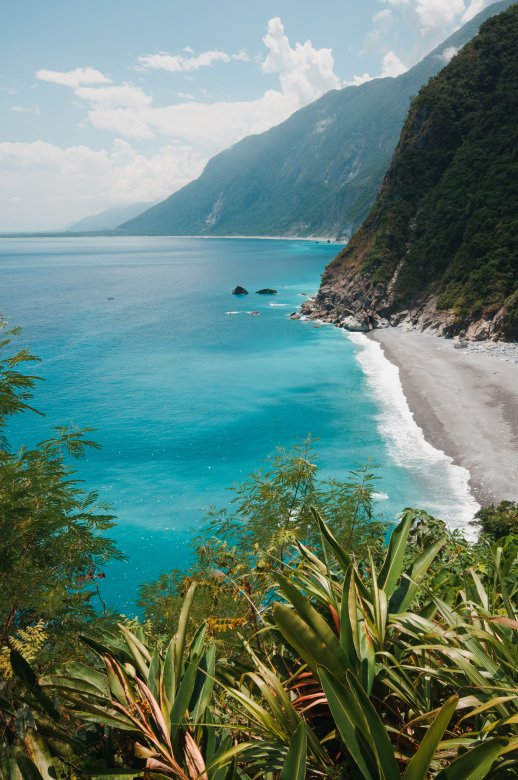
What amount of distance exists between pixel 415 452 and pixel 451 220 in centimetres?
4464

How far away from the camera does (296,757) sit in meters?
2.57

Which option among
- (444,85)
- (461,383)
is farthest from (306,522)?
(444,85)

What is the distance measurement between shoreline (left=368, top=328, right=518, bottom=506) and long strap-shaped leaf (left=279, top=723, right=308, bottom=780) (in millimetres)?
24481

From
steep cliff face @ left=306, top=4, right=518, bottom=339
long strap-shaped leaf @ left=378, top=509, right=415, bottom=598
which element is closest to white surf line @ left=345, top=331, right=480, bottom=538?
long strap-shaped leaf @ left=378, top=509, right=415, bottom=598

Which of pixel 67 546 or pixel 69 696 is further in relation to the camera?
pixel 67 546

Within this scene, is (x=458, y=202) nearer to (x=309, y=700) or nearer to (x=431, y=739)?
(x=309, y=700)

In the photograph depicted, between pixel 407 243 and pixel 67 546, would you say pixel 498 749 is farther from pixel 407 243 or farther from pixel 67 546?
pixel 407 243

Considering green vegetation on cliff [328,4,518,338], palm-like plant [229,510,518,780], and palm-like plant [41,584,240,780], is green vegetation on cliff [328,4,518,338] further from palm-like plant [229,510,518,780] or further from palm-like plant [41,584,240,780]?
palm-like plant [41,584,240,780]

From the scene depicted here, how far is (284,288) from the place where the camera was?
10425 centimetres

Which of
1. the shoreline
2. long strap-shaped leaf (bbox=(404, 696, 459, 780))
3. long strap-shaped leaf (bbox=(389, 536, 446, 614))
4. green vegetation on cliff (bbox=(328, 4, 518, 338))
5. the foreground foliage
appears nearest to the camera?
long strap-shaped leaf (bbox=(404, 696, 459, 780))

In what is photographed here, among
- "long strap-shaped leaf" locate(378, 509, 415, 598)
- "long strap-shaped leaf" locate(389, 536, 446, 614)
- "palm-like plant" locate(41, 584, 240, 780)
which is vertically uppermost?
"long strap-shaped leaf" locate(378, 509, 415, 598)

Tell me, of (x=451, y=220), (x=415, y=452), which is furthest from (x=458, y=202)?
(x=415, y=452)

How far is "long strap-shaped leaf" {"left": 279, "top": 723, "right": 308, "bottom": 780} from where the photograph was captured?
2.53 metres

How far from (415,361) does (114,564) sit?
3535 cm
